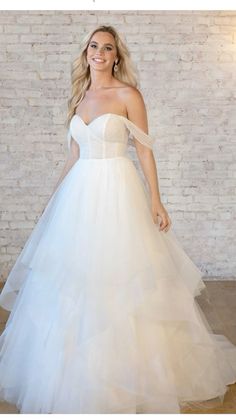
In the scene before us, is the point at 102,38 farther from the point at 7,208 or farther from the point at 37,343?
the point at 7,208

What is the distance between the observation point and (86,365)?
242 centimetres

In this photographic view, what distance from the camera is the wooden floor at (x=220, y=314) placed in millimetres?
2625

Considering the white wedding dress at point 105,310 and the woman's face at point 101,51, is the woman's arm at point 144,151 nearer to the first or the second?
the white wedding dress at point 105,310

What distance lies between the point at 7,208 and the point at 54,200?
218cm

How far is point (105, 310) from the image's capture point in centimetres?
245

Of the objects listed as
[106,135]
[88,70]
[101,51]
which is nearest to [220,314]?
[106,135]

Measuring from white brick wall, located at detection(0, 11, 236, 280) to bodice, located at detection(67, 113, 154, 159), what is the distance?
216 centimetres

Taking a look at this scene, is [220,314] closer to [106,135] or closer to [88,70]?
[106,135]

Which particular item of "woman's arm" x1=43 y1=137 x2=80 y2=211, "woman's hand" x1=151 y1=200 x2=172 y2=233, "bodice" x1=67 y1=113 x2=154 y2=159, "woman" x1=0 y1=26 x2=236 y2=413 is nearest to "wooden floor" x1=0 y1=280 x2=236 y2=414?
"woman" x1=0 y1=26 x2=236 y2=413

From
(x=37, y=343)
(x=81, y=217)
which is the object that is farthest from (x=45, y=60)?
(x=37, y=343)

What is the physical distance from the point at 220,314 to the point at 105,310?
1853 mm

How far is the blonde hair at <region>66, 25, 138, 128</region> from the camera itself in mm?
2641

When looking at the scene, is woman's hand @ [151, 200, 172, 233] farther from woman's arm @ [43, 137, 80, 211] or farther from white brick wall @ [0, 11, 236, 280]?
white brick wall @ [0, 11, 236, 280]

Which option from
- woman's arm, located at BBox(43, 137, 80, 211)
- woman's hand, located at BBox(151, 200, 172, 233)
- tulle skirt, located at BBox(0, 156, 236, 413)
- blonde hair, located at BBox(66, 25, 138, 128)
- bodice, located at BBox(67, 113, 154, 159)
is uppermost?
blonde hair, located at BBox(66, 25, 138, 128)
